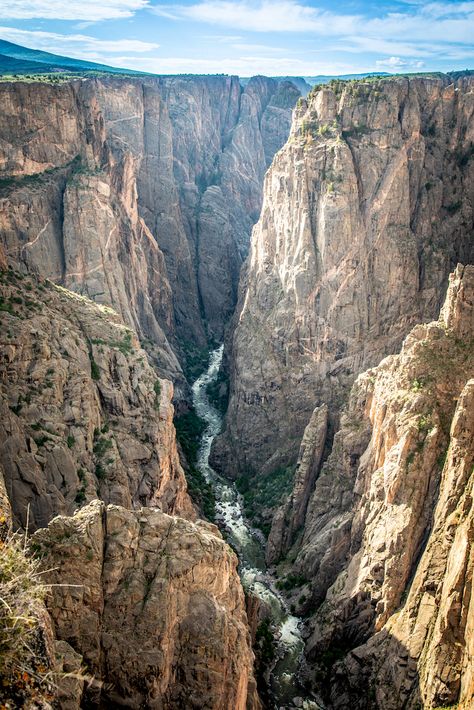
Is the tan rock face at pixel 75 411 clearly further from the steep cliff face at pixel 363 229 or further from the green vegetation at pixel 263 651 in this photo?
the steep cliff face at pixel 363 229

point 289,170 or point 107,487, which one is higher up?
point 289,170

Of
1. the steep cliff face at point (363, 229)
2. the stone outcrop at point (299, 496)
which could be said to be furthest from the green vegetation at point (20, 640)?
the steep cliff face at point (363, 229)

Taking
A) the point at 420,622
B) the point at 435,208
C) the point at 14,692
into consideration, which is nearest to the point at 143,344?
the point at 435,208

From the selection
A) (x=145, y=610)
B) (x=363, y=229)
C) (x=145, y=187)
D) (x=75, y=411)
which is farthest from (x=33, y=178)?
(x=145, y=610)

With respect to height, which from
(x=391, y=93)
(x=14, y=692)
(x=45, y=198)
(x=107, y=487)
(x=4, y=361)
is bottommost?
(x=107, y=487)

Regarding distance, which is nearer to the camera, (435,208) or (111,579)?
(111,579)

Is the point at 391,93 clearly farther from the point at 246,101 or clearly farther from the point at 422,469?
the point at 246,101
